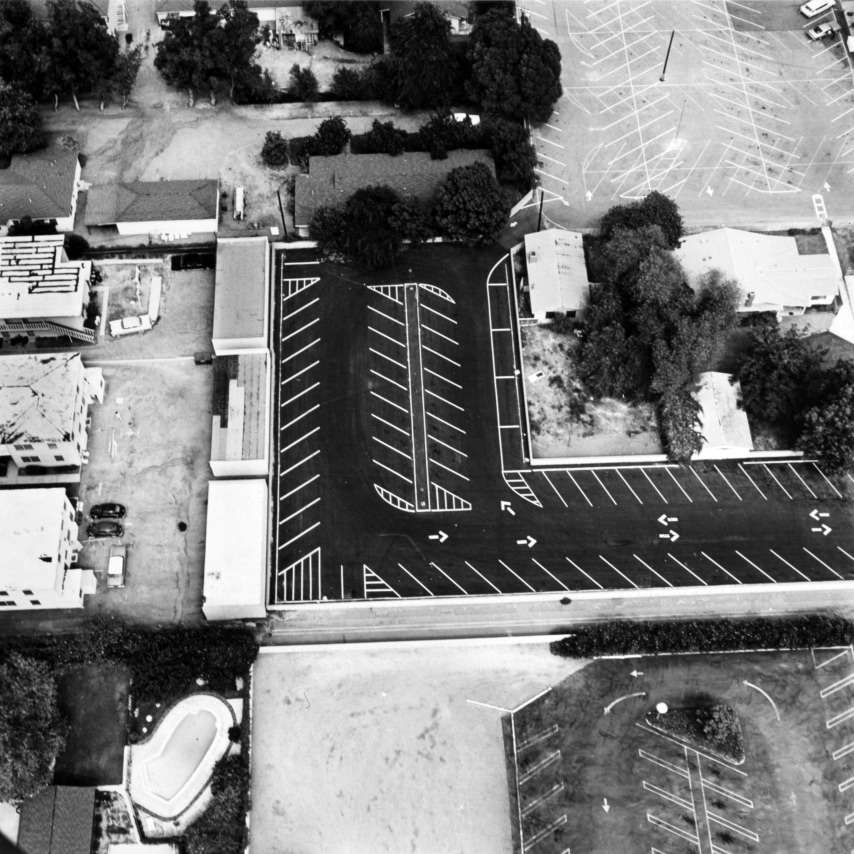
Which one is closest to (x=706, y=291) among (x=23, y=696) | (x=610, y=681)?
(x=610, y=681)

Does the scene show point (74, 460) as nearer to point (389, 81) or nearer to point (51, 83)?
point (51, 83)

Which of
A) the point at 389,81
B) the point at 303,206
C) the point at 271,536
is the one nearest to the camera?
the point at 271,536

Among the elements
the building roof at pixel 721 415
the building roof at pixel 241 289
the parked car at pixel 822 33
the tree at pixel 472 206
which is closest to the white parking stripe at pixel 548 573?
the building roof at pixel 721 415

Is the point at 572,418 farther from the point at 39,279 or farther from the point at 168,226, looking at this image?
the point at 39,279

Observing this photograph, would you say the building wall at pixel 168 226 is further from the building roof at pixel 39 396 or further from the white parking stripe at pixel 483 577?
the white parking stripe at pixel 483 577

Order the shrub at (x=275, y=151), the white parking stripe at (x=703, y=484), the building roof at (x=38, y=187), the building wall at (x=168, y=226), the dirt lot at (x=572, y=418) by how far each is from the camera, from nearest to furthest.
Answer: the white parking stripe at (x=703, y=484) < the dirt lot at (x=572, y=418) < the building roof at (x=38, y=187) < the building wall at (x=168, y=226) < the shrub at (x=275, y=151)
